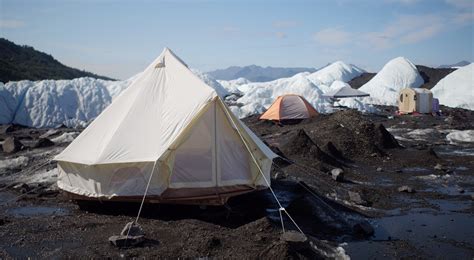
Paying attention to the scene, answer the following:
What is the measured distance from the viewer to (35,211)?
30.4 feet

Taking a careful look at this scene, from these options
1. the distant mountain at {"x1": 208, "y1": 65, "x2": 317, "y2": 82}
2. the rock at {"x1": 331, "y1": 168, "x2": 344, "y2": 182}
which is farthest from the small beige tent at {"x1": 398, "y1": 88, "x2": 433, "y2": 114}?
the distant mountain at {"x1": 208, "y1": 65, "x2": 317, "y2": 82}

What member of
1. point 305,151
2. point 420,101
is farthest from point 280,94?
point 305,151

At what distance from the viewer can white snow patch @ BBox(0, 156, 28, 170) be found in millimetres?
13918

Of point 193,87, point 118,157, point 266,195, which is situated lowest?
point 266,195

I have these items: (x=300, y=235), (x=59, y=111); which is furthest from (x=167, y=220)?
(x=59, y=111)

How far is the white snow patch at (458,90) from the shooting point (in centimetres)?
4000

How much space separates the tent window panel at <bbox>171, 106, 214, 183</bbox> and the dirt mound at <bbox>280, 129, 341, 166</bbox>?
577 centimetres

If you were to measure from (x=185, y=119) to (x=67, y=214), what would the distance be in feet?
10.0

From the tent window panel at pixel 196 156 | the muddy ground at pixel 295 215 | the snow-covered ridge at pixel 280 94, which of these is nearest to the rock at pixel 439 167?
the muddy ground at pixel 295 215

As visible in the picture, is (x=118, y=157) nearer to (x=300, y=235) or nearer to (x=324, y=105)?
(x=300, y=235)

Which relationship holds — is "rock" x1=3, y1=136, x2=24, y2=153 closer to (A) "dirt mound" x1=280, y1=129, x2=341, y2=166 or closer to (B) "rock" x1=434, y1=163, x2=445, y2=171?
(A) "dirt mound" x1=280, y1=129, x2=341, y2=166

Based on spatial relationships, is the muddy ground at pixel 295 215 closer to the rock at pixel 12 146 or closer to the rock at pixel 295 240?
the rock at pixel 295 240

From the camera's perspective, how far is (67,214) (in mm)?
8891

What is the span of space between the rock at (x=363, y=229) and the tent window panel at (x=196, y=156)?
9.89 feet
